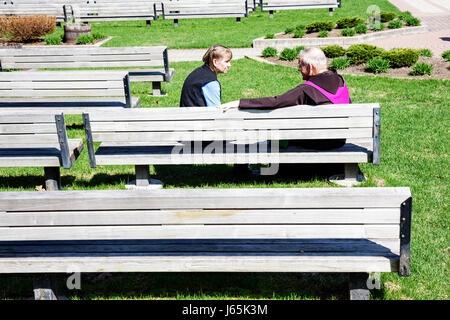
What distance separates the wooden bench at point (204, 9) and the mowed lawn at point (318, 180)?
31.7 feet

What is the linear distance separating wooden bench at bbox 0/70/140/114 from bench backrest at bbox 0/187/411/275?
474 cm

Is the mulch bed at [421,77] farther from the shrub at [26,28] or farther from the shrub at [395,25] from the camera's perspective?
the shrub at [26,28]

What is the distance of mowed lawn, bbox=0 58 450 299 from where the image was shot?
3.97m

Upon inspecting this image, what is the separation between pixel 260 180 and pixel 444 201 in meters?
1.90

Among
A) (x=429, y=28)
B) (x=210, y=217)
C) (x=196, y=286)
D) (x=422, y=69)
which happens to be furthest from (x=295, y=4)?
(x=210, y=217)

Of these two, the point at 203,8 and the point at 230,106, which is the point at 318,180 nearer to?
the point at 230,106

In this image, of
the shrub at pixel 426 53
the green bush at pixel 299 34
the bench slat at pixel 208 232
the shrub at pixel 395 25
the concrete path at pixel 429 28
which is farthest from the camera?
the shrub at pixel 395 25

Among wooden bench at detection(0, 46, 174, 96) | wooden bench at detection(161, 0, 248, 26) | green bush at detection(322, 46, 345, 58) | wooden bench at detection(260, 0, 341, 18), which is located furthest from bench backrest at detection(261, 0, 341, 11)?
wooden bench at detection(0, 46, 174, 96)

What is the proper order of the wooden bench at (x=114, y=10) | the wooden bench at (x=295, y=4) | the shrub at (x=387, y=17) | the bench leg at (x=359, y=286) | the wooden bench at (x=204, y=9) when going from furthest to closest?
the wooden bench at (x=295, y=4) → the wooden bench at (x=114, y=10) → the wooden bench at (x=204, y=9) → the shrub at (x=387, y=17) → the bench leg at (x=359, y=286)

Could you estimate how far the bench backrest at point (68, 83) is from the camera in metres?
7.77

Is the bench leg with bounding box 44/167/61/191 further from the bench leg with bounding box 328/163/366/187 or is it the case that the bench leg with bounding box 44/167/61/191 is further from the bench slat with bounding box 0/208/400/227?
the bench leg with bounding box 328/163/366/187

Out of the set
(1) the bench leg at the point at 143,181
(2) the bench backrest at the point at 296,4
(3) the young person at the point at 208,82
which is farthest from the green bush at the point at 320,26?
(1) the bench leg at the point at 143,181
